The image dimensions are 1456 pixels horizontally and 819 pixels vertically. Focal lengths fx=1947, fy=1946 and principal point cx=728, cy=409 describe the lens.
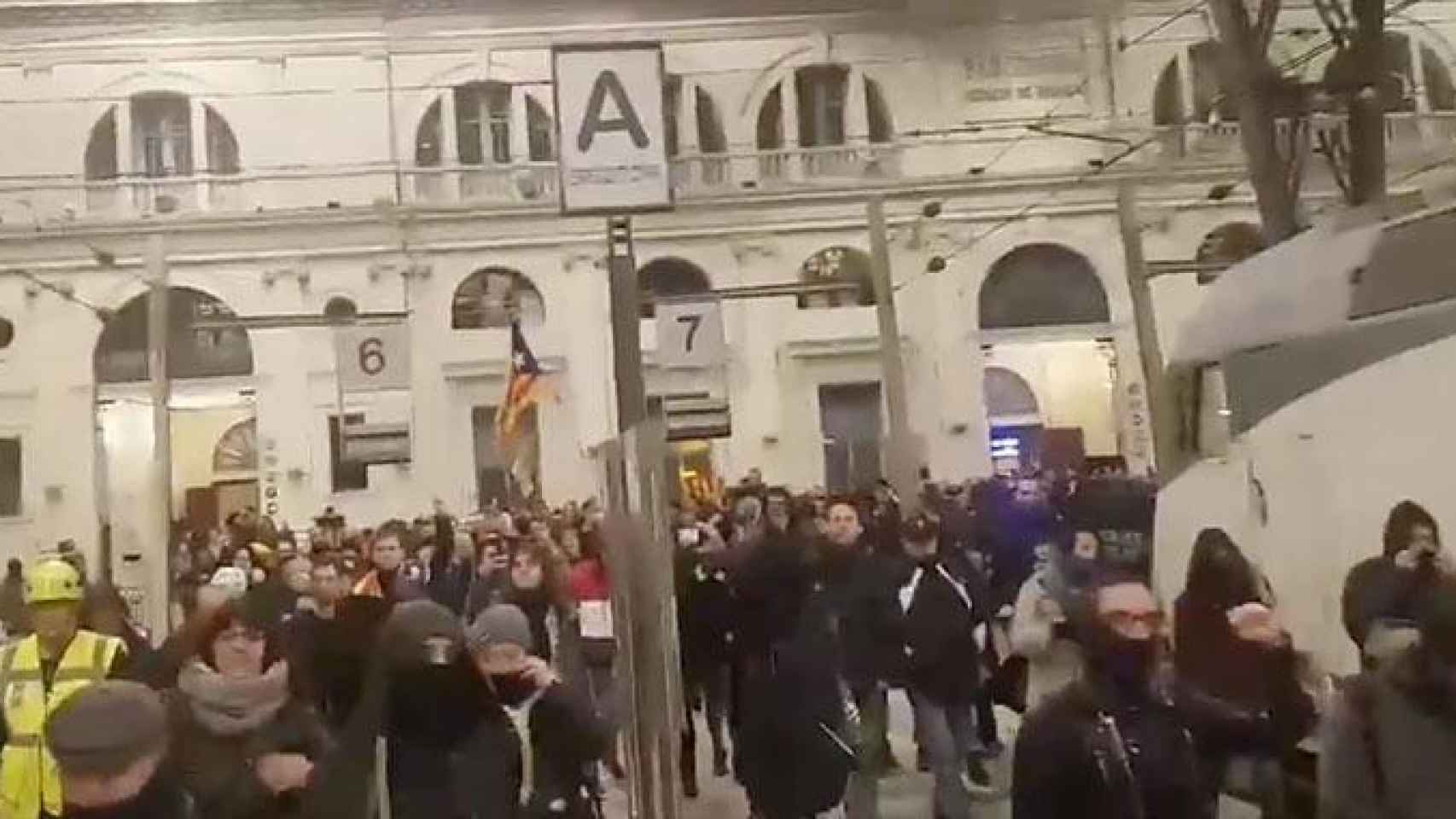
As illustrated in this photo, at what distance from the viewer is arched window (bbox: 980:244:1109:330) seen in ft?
25.5

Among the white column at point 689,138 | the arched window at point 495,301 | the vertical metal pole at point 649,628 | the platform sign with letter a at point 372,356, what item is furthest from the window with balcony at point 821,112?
the vertical metal pole at point 649,628

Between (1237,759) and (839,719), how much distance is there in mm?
1268

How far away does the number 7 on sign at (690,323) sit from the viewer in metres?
6.94

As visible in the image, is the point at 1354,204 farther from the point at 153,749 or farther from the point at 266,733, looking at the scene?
the point at 153,749

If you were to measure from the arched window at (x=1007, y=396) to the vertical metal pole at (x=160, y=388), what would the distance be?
311 centimetres

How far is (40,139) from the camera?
7707 millimetres

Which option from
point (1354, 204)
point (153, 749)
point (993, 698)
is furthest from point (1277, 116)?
point (153, 749)

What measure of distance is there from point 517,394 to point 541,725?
11.7 feet

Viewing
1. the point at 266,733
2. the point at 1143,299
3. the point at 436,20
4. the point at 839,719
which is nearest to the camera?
the point at 266,733

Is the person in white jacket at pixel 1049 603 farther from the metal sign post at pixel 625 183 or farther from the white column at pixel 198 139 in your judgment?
the white column at pixel 198 139

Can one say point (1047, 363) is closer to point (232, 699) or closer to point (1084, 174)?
point (1084, 174)

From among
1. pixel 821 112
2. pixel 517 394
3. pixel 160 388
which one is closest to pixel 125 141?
pixel 160 388

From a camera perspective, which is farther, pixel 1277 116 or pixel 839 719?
pixel 1277 116

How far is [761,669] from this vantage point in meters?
5.77
